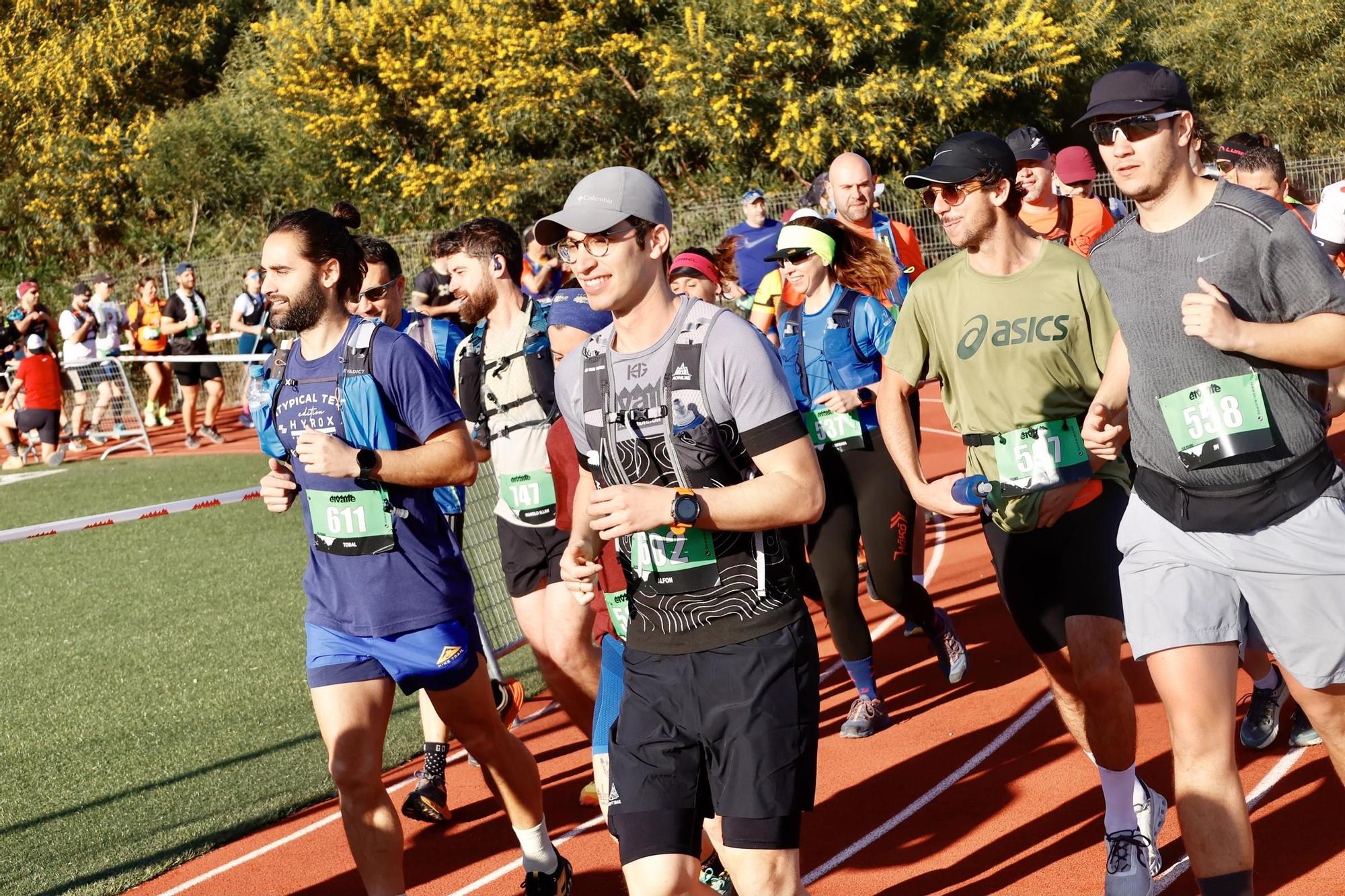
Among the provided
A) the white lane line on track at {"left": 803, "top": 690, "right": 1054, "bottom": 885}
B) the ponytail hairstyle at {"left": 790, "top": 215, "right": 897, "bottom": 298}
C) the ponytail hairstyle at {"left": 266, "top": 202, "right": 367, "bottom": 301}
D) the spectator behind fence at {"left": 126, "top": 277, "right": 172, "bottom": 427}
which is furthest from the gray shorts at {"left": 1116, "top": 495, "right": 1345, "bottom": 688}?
the spectator behind fence at {"left": 126, "top": 277, "right": 172, "bottom": 427}

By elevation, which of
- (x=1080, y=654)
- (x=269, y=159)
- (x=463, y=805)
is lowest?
(x=463, y=805)

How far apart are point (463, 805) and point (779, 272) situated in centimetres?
454

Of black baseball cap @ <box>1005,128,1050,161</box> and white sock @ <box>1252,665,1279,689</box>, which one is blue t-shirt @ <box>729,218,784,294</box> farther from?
white sock @ <box>1252,665,1279,689</box>

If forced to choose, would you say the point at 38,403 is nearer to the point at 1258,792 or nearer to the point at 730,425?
the point at 1258,792

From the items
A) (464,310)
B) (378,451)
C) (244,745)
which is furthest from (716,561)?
(244,745)

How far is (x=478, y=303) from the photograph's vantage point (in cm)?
612

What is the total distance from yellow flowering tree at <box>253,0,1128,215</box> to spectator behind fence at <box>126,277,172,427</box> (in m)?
12.7

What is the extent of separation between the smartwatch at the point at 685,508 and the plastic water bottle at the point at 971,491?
4.63 ft

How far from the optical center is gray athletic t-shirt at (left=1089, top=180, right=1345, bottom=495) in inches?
147

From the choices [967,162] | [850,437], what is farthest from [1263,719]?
[967,162]

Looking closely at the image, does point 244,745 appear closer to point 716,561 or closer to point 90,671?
point 90,671

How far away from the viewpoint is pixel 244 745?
741cm

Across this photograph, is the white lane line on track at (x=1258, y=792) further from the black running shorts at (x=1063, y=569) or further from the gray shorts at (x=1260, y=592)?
the gray shorts at (x=1260, y=592)

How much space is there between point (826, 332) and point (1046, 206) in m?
1.27
